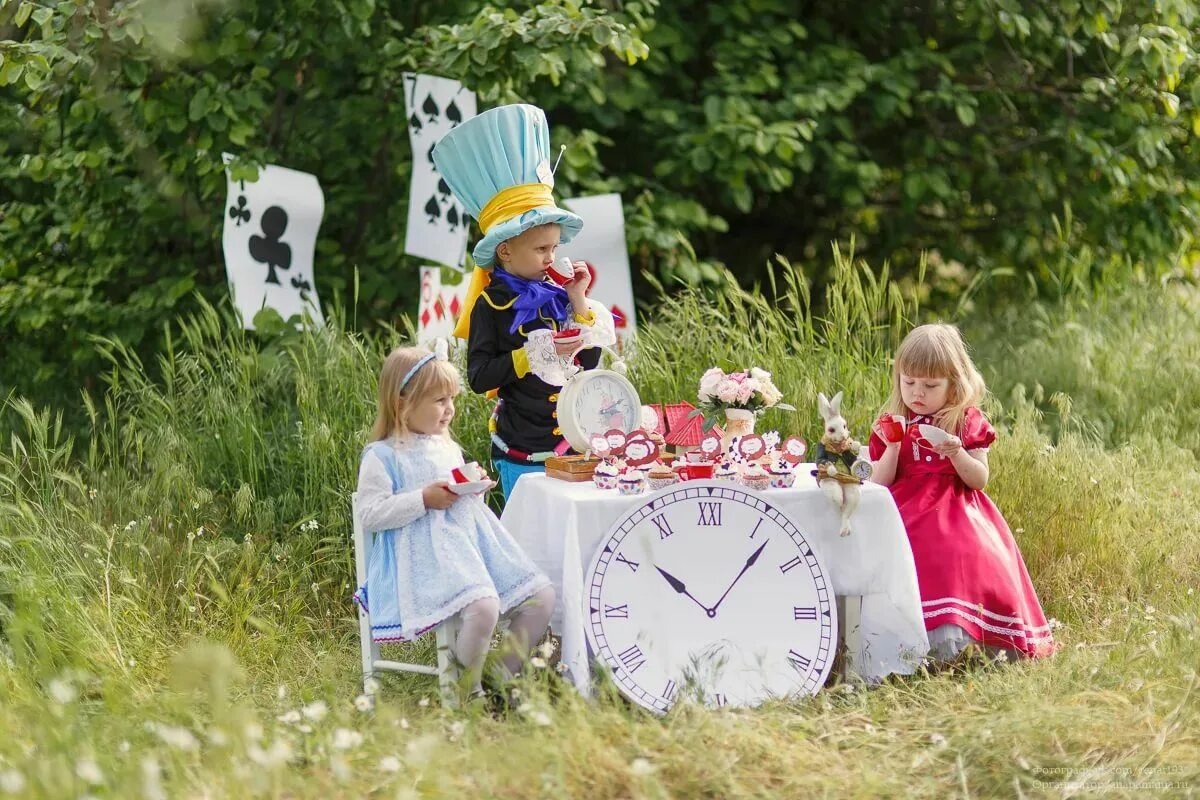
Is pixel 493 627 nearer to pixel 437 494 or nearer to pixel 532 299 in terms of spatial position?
pixel 437 494

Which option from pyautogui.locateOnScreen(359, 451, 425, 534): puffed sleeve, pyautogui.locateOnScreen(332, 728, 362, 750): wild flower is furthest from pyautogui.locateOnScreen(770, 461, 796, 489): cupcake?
pyautogui.locateOnScreen(332, 728, 362, 750): wild flower

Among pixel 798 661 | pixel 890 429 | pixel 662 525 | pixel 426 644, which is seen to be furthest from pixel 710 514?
pixel 426 644

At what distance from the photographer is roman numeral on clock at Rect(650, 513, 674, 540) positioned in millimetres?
3822

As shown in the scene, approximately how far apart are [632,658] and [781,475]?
0.69m

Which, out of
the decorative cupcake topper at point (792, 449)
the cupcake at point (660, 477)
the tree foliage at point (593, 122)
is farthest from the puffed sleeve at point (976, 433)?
the tree foliage at point (593, 122)

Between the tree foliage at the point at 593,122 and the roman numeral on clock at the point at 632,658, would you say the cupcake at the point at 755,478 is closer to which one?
the roman numeral on clock at the point at 632,658

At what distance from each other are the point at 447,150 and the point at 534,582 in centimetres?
145

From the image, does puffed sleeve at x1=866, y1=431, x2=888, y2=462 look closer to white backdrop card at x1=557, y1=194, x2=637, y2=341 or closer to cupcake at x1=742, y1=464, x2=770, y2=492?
cupcake at x1=742, y1=464, x2=770, y2=492

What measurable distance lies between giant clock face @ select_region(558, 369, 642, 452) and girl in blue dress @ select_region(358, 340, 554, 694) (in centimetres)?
34

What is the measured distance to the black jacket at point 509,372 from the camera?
4254 millimetres

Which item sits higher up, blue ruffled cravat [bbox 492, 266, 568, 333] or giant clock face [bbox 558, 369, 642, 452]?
blue ruffled cravat [bbox 492, 266, 568, 333]

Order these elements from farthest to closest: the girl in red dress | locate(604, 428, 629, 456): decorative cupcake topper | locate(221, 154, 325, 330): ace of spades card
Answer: locate(221, 154, 325, 330): ace of spades card
the girl in red dress
locate(604, 428, 629, 456): decorative cupcake topper

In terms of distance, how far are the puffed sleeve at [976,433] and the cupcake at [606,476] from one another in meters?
1.09

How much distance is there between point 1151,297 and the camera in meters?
7.96
